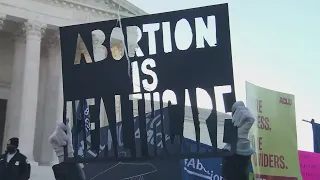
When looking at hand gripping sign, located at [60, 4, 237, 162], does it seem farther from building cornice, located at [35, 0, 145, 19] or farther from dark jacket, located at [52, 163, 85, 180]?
building cornice, located at [35, 0, 145, 19]

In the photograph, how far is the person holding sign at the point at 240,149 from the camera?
4340mm

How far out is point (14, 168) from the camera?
799 cm

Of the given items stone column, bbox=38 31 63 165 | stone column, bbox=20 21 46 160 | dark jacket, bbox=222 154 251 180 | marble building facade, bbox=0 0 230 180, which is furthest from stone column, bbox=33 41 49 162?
dark jacket, bbox=222 154 251 180

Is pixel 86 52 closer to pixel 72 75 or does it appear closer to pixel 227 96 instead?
pixel 72 75

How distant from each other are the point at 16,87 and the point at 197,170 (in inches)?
534

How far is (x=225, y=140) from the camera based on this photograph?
4465 mm

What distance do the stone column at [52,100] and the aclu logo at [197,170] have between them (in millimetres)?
12619

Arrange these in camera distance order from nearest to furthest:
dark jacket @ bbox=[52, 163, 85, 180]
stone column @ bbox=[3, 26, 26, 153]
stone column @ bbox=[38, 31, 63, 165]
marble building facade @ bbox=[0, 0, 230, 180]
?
dark jacket @ bbox=[52, 163, 85, 180] → marble building facade @ bbox=[0, 0, 230, 180] → stone column @ bbox=[3, 26, 26, 153] → stone column @ bbox=[38, 31, 63, 165]

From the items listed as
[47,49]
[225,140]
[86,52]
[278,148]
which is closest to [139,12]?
[47,49]

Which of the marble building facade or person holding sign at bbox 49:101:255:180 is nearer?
person holding sign at bbox 49:101:255:180

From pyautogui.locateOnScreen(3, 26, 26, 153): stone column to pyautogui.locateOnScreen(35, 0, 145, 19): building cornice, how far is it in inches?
78.8

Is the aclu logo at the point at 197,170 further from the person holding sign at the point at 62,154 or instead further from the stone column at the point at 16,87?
the stone column at the point at 16,87

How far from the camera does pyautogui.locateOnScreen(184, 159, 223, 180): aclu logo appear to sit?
9.53 metres

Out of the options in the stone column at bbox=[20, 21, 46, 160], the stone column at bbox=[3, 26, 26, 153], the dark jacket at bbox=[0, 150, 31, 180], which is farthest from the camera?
the stone column at bbox=[3, 26, 26, 153]
